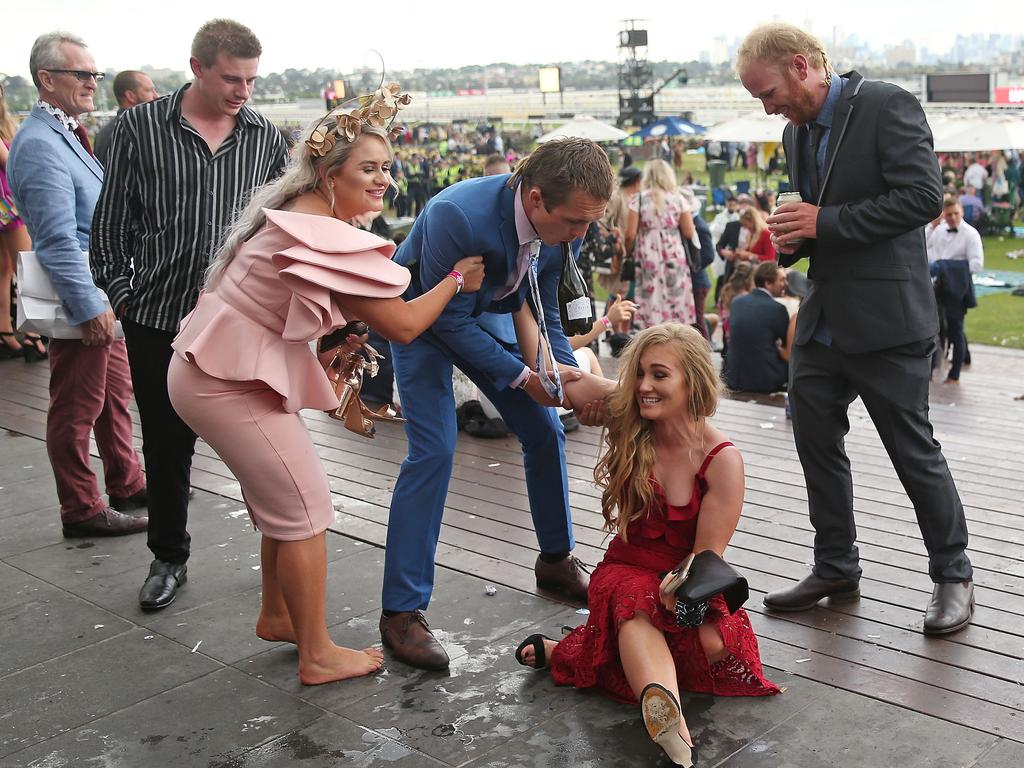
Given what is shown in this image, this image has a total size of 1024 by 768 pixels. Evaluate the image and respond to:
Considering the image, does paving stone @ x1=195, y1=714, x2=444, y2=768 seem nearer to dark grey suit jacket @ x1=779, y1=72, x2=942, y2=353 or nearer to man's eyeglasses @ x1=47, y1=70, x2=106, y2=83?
dark grey suit jacket @ x1=779, y1=72, x2=942, y2=353

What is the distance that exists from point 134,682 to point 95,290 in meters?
1.74

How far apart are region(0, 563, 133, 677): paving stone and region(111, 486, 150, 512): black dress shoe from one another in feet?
2.62

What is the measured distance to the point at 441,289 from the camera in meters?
3.03

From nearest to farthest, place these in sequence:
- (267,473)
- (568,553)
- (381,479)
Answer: (267,473) < (568,553) < (381,479)

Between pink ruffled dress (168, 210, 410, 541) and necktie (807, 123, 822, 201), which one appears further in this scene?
necktie (807, 123, 822, 201)

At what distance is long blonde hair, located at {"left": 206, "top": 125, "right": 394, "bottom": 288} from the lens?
2.94 meters

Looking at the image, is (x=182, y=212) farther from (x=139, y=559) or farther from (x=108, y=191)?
(x=139, y=559)

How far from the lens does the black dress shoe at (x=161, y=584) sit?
12.4 ft

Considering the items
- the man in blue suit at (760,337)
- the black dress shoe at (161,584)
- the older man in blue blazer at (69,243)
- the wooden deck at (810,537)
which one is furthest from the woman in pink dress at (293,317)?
the man in blue suit at (760,337)

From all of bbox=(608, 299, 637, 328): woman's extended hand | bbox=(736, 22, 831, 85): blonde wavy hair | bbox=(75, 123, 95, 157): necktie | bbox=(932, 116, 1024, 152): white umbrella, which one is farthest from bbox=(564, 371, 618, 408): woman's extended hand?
bbox=(932, 116, 1024, 152): white umbrella

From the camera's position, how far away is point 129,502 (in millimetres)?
4895

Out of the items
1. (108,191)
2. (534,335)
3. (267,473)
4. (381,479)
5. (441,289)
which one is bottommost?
(381,479)

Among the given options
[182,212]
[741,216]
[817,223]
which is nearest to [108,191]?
[182,212]

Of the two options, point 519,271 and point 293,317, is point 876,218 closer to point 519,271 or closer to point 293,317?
point 519,271
